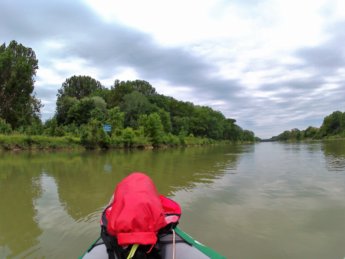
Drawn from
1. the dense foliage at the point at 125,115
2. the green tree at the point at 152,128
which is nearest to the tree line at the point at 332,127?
the dense foliage at the point at 125,115

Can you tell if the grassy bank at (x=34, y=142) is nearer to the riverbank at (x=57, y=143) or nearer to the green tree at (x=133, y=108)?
the riverbank at (x=57, y=143)

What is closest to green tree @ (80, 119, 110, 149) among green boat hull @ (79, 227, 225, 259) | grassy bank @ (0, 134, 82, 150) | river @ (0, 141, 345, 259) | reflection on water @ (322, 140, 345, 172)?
grassy bank @ (0, 134, 82, 150)

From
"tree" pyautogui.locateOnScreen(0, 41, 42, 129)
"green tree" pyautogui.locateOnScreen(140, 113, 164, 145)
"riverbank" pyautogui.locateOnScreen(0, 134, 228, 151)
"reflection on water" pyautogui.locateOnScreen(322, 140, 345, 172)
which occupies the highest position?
"tree" pyautogui.locateOnScreen(0, 41, 42, 129)

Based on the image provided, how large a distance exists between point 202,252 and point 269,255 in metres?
1.93

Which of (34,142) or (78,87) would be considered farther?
(78,87)

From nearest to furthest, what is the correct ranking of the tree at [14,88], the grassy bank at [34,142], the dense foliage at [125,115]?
the grassy bank at [34,142]
the tree at [14,88]
the dense foliage at [125,115]

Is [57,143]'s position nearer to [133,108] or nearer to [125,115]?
[125,115]

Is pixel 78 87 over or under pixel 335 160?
over

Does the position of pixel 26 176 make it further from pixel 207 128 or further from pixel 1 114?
pixel 207 128

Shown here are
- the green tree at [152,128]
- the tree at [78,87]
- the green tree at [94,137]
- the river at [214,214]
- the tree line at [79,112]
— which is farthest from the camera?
the tree at [78,87]

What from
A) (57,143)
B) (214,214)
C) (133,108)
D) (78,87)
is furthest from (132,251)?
(78,87)

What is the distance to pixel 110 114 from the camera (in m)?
38.9

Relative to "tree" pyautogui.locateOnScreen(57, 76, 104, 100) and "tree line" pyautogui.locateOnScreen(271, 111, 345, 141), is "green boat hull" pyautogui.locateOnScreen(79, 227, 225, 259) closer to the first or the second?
"tree" pyautogui.locateOnScreen(57, 76, 104, 100)

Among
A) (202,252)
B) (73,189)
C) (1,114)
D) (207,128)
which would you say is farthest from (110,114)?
(207,128)
